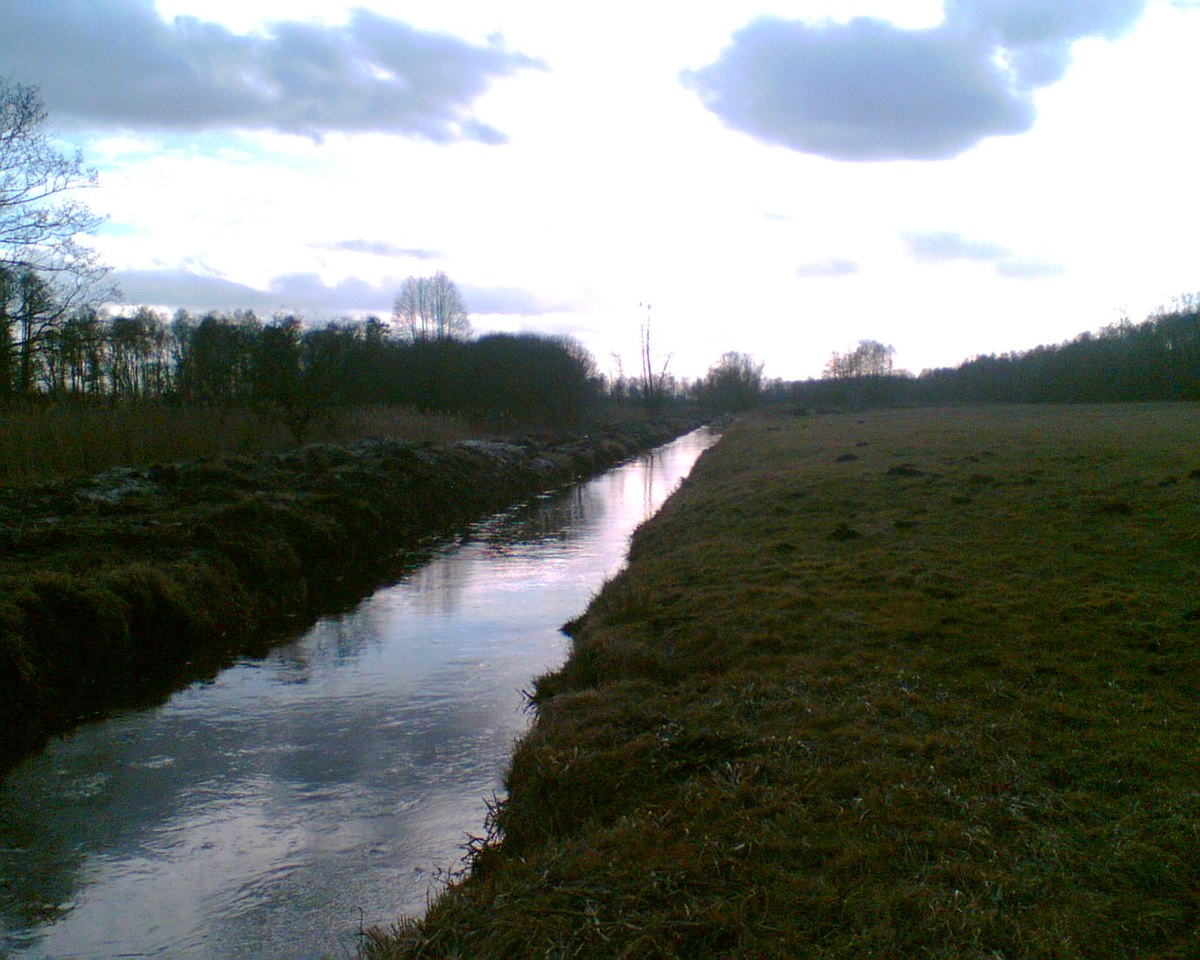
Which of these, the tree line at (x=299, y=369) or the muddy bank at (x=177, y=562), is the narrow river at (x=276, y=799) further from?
the tree line at (x=299, y=369)

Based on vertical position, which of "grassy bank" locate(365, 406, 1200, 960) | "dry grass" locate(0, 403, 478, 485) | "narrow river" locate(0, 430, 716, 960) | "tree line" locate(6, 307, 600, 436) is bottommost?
"narrow river" locate(0, 430, 716, 960)

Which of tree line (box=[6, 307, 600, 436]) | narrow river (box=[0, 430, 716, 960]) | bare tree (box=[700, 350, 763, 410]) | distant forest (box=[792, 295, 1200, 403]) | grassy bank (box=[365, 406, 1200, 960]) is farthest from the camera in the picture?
bare tree (box=[700, 350, 763, 410])

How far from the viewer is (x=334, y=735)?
695 cm

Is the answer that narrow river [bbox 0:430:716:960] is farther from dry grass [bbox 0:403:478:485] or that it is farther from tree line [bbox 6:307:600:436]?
tree line [bbox 6:307:600:436]

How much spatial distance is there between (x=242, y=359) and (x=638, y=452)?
24381mm

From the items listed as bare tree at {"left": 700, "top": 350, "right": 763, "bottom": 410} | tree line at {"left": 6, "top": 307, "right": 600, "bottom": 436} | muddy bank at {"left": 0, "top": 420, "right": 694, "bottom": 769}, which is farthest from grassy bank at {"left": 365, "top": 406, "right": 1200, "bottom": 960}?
bare tree at {"left": 700, "top": 350, "right": 763, "bottom": 410}

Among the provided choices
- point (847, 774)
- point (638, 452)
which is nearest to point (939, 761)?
point (847, 774)

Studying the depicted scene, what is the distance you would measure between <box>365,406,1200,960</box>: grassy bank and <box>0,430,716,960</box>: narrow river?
2.01 ft

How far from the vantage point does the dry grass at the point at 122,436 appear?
1523cm

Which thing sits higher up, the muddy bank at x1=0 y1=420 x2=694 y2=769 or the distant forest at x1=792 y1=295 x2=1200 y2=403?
the distant forest at x1=792 y1=295 x2=1200 y2=403

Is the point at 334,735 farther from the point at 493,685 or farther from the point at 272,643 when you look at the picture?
the point at 272,643

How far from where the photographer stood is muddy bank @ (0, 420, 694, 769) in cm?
789

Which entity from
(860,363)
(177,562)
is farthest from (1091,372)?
(177,562)

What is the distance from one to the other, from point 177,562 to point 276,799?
18.0 feet
